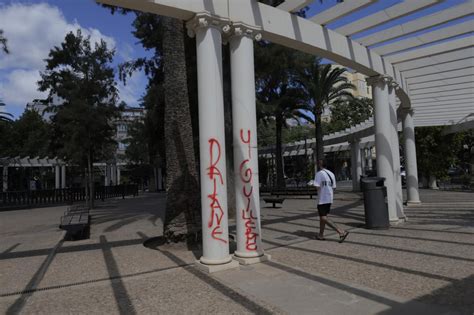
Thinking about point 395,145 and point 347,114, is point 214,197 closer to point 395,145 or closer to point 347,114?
point 395,145

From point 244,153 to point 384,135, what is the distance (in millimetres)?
5435

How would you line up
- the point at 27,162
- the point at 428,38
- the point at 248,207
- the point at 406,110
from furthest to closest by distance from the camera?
the point at 27,162 → the point at 406,110 → the point at 428,38 → the point at 248,207

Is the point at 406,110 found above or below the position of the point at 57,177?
above

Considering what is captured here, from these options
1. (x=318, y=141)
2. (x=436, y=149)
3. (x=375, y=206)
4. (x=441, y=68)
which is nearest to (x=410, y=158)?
(x=441, y=68)

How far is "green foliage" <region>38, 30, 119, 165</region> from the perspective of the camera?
18.6 meters

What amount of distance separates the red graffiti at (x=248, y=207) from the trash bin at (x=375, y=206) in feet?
13.9

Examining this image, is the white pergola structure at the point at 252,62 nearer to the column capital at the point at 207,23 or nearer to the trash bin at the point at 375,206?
the column capital at the point at 207,23

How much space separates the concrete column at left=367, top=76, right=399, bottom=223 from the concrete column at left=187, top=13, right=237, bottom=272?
584 cm

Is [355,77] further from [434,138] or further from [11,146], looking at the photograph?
[11,146]

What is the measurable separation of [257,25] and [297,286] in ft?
13.9

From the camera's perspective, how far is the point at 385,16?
8.02 m

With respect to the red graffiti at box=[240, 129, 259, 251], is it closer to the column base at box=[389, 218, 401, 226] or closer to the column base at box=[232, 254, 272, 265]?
the column base at box=[232, 254, 272, 265]

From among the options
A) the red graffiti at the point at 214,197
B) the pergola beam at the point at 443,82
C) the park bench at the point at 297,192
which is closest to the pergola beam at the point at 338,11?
the red graffiti at the point at 214,197

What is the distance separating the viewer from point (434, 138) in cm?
2673
